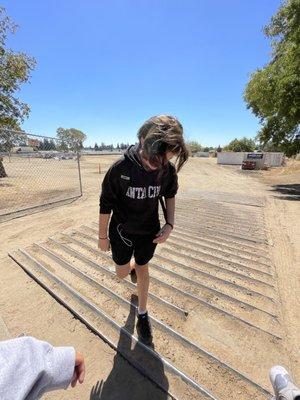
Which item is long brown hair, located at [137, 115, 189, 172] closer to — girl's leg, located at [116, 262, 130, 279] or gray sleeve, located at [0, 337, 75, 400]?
girl's leg, located at [116, 262, 130, 279]

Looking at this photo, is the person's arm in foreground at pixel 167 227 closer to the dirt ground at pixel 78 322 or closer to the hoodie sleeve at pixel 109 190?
the hoodie sleeve at pixel 109 190

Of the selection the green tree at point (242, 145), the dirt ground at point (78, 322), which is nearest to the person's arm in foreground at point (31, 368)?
the dirt ground at point (78, 322)

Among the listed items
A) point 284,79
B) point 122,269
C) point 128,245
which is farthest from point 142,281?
point 284,79

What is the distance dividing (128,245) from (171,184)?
634 mm

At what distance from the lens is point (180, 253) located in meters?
4.05

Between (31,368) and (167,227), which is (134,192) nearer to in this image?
(167,227)

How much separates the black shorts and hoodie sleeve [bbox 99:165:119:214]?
212 mm

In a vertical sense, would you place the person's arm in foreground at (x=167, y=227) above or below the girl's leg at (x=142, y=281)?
above

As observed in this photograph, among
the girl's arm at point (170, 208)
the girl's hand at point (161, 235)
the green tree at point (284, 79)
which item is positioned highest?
the green tree at point (284, 79)

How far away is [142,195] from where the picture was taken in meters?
2.12

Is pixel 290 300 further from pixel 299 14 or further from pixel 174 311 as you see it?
pixel 299 14

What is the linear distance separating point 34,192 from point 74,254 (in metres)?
7.11

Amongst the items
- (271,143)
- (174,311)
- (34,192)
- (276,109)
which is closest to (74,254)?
(174,311)

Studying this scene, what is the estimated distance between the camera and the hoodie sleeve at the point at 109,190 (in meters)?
2.07
